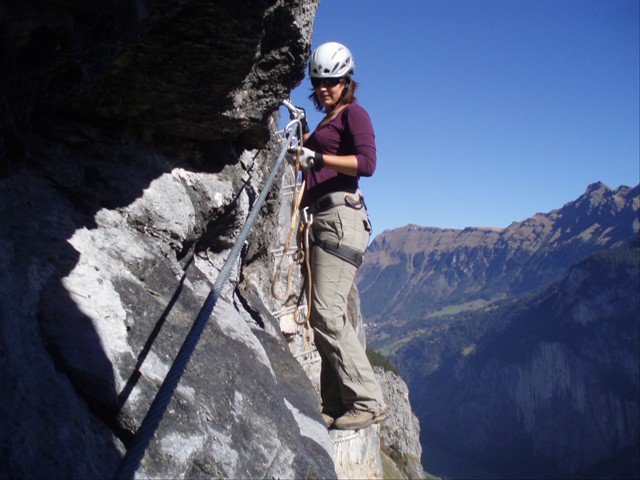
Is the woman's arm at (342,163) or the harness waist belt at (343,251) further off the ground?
the woman's arm at (342,163)

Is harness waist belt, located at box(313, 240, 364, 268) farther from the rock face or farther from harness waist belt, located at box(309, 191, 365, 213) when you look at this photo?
the rock face

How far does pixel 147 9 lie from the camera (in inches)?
146

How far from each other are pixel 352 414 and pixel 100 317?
10.1 ft

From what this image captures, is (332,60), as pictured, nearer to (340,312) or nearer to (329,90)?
(329,90)

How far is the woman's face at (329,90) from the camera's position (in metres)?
6.29

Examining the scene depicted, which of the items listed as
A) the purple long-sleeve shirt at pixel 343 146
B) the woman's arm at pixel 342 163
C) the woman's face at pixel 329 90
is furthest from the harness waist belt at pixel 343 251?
the woman's face at pixel 329 90

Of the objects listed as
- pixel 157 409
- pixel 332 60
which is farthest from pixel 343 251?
pixel 157 409

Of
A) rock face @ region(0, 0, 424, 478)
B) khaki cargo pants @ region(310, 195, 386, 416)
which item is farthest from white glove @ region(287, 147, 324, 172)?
rock face @ region(0, 0, 424, 478)

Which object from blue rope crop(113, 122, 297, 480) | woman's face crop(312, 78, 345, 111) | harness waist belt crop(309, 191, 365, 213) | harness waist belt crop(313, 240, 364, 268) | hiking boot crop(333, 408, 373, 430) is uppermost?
woman's face crop(312, 78, 345, 111)

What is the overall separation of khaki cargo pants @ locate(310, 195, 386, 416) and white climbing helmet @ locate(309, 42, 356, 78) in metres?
1.57

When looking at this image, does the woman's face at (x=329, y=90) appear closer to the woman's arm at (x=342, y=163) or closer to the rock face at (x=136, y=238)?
the rock face at (x=136, y=238)

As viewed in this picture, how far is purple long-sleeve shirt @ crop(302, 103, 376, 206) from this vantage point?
229 inches

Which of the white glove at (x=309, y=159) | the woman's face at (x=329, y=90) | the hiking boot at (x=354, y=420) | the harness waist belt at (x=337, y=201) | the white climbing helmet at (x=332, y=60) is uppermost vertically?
the white climbing helmet at (x=332, y=60)

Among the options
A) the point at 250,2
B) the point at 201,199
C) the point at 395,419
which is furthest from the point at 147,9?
the point at 395,419
